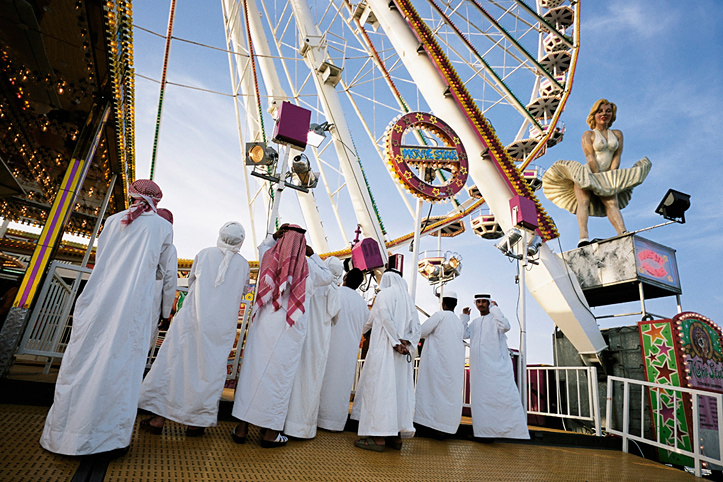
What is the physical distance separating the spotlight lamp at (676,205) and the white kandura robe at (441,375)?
13.2ft

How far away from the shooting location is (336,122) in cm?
1002

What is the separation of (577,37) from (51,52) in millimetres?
11236

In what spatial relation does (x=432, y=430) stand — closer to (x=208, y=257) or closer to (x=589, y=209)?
(x=208, y=257)

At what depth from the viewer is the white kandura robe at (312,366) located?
2901mm

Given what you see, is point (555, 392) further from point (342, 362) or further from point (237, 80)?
point (237, 80)

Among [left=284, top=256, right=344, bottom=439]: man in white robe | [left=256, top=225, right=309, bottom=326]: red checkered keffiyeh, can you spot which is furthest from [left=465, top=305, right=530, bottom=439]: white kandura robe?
[left=256, top=225, right=309, bottom=326]: red checkered keffiyeh

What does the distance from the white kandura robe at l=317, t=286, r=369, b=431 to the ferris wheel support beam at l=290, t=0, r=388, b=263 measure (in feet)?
19.5

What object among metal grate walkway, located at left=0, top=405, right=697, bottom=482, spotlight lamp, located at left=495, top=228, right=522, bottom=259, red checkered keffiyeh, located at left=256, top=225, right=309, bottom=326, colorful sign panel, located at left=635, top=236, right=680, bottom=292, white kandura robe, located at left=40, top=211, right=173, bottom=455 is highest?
colorful sign panel, located at left=635, top=236, right=680, bottom=292

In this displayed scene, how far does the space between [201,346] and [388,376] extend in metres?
1.39

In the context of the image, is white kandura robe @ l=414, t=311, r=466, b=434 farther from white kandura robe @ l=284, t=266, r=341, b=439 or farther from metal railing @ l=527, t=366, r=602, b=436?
metal railing @ l=527, t=366, r=602, b=436

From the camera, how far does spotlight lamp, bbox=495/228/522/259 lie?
527 cm

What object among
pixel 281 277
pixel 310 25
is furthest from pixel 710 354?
pixel 310 25

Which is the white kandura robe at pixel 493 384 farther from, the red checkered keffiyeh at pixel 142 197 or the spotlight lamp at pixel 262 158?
the red checkered keffiyeh at pixel 142 197

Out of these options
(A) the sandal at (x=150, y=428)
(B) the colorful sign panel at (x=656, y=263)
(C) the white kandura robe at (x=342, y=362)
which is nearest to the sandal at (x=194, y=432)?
(A) the sandal at (x=150, y=428)
